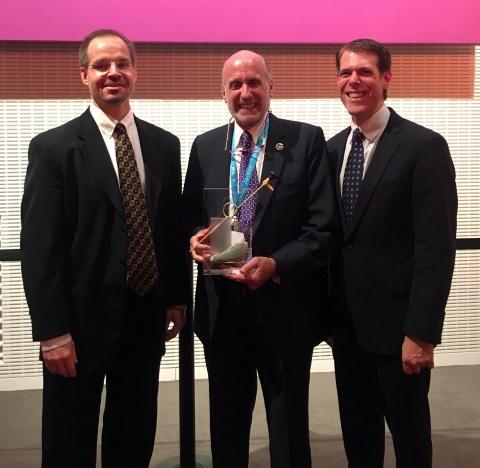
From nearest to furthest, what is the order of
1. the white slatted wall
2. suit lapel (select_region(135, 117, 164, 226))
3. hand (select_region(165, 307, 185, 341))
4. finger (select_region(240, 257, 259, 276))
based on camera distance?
finger (select_region(240, 257, 259, 276)) → suit lapel (select_region(135, 117, 164, 226)) → hand (select_region(165, 307, 185, 341)) → the white slatted wall

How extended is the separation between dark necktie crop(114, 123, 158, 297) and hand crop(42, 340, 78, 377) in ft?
1.11

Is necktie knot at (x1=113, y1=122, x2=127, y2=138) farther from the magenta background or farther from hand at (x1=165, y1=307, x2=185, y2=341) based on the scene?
the magenta background

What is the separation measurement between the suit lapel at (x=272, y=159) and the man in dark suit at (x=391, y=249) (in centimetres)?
31

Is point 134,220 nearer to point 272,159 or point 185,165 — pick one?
point 272,159

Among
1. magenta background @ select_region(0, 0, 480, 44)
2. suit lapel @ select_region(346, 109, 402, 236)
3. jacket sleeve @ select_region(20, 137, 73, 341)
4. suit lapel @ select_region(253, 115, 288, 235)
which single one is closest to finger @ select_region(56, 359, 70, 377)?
jacket sleeve @ select_region(20, 137, 73, 341)

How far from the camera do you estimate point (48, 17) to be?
3.38m

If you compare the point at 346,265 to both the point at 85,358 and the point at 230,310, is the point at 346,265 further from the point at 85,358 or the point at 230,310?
the point at 85,358

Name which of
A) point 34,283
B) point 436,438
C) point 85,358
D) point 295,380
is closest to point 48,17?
point 34,283

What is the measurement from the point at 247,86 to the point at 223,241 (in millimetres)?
630

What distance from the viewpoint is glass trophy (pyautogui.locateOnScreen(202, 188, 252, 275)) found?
2104mm

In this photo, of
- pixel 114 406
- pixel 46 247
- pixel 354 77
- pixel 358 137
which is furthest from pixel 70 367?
pixel 354 77

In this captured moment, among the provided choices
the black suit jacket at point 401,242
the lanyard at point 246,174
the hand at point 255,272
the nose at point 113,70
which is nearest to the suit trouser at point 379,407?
the black suit jacket at point 401,242

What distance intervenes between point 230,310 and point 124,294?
1.39ft

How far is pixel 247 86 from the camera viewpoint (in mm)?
2246
